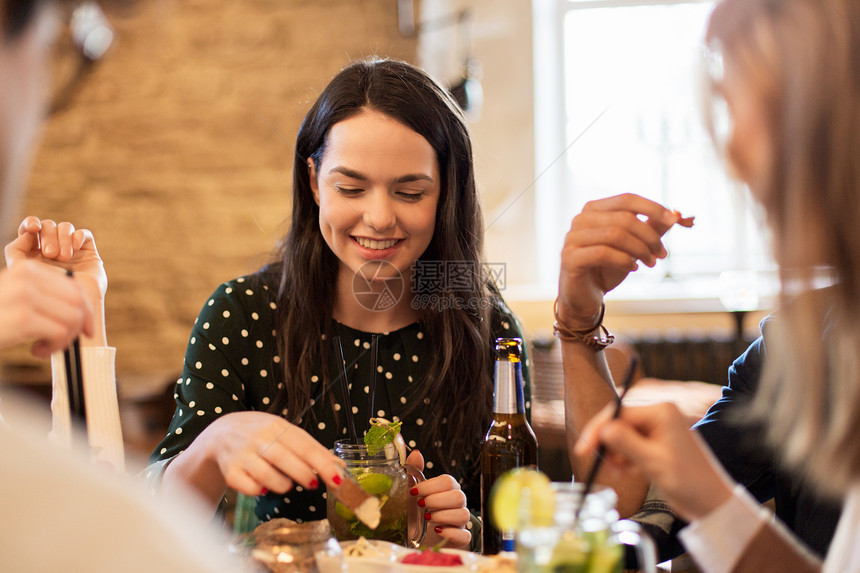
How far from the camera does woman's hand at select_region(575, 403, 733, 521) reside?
0.68 meters

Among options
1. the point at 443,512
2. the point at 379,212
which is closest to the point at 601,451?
the point at 443,512

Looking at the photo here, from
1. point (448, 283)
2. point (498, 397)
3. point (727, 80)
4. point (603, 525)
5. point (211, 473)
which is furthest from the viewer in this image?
point (448, 283)

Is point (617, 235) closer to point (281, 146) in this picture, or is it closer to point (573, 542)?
point (573, 542)

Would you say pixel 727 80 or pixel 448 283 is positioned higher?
pixel 727 80

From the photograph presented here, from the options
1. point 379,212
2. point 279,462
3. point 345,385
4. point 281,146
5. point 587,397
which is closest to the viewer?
point 279,462

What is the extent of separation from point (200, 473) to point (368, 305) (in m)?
0.58

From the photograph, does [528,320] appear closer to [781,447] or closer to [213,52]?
[213,52]

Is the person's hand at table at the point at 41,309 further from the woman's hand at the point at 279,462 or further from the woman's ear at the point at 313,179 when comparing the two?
the woman's ear at the point at 313,179

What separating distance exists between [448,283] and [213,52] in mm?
2756

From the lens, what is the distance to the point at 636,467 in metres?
0.70

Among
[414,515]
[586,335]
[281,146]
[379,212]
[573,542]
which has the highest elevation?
[281,146]

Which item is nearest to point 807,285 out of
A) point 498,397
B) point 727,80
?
point 727,80

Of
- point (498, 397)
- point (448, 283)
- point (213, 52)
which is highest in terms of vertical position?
point (213, 52)

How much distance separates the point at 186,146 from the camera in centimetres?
379
